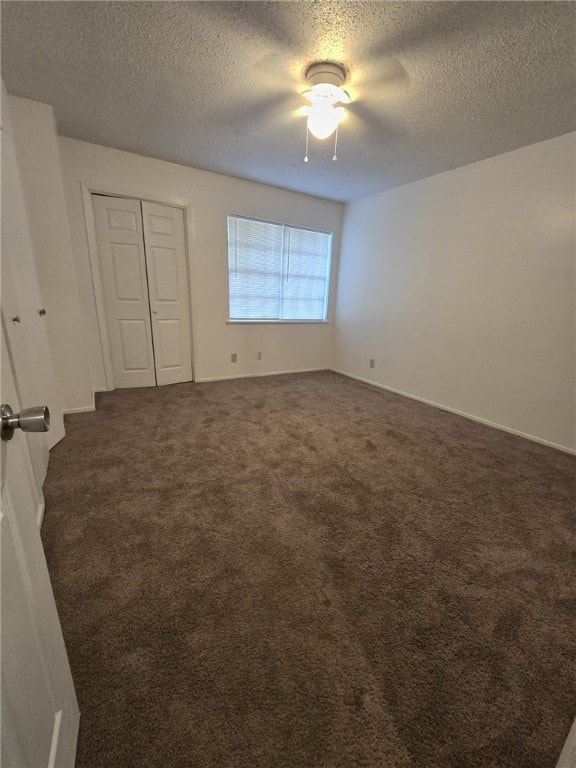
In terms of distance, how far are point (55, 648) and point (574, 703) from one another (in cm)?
154

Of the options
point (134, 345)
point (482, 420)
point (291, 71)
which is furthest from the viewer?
Answer: point (134, 345)

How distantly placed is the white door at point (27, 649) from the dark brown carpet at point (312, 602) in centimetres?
31

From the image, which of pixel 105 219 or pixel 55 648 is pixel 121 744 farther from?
pixel 105 219

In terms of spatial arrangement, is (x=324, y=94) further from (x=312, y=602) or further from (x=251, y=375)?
(x=251, y=375)

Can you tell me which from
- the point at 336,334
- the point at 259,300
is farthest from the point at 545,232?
the point at 259,300

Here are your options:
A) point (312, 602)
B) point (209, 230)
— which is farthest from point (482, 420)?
point (209, 230)

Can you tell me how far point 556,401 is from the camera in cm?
269

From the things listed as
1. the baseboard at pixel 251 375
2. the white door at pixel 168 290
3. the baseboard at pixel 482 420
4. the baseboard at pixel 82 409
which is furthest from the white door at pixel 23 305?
the baseboard at pixel 482 420

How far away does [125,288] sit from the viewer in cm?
345

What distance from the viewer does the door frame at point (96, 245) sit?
3100mm

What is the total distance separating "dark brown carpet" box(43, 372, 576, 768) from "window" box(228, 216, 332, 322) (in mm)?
2424

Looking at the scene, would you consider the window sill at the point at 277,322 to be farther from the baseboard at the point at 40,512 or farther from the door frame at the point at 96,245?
the baseboard at the point at 40,512

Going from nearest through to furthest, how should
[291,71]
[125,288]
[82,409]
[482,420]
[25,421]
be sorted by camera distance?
1. [25,421]
2. [291,71]
3. [82,409]
4. [482,420]
5. [125,288]

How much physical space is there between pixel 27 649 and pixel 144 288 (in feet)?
11.7
